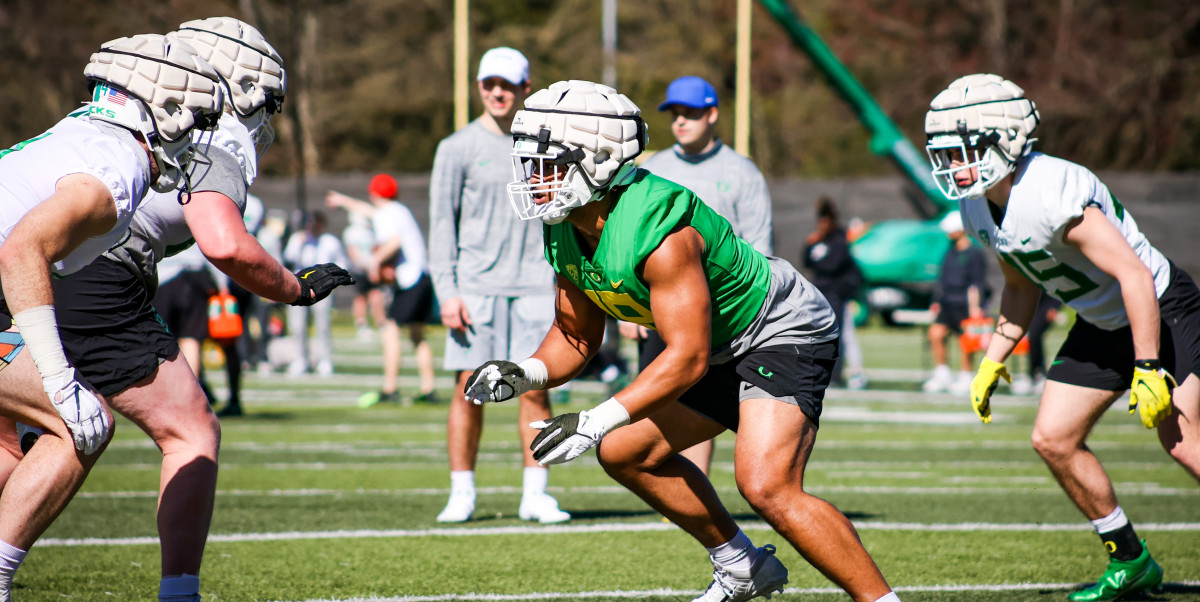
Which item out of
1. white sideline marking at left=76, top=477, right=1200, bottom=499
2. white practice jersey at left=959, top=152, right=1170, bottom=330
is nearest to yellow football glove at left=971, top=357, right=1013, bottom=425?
white practice jersey at left=959, top=152, right=1170, bottom=330

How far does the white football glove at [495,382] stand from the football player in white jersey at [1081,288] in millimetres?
1860

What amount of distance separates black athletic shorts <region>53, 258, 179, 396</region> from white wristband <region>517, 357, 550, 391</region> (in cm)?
112

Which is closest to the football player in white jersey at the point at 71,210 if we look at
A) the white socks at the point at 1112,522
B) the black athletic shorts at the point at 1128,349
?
the black athletic shorts at the point at 1128,349

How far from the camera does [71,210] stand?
3398 mm

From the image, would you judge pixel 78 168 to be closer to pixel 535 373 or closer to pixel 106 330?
pixel 106 330

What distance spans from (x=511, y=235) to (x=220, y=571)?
2.26 metres

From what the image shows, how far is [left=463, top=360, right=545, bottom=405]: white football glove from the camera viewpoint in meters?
3.84

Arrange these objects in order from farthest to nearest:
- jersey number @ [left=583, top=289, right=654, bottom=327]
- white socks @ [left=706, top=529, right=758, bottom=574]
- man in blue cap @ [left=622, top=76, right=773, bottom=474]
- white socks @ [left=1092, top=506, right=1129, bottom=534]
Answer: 1. man in blue cap @ [left=622, top=76, right=773, bottom=474]
2. white socks @ [left=1092, top=506, right=1129, bottom=534]
3. white socks @ [left=706, top=529, right=758, bottom=574]
4. jersey number @ [left=583, top=289, right=654, bottom=327]

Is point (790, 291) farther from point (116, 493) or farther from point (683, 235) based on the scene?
point (116, 493)

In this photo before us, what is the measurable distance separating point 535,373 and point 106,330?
1324 millimetres

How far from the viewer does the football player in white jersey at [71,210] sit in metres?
3.40

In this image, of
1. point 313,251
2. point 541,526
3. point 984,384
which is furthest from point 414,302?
point 984,384

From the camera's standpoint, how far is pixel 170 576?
392cm

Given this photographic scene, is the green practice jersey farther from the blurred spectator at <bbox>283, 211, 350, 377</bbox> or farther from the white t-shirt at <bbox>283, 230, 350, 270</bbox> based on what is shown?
the white t-shirt at <bbox>283, 230, 350, 270</bbox>
